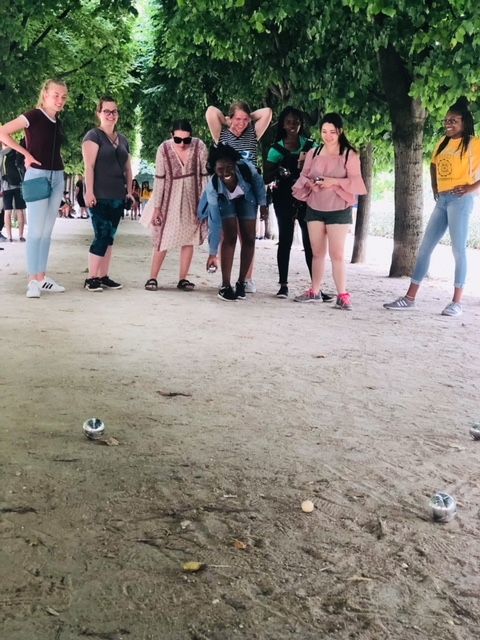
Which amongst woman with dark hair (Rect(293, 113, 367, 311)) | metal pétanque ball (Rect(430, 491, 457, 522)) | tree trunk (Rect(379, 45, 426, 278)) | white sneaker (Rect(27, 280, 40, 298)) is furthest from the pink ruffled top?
metal pétanque ball (Rect(430, 491, 457, 522))

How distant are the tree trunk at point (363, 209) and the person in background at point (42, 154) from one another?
918 centimetres

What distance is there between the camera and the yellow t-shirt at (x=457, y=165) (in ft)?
25.6

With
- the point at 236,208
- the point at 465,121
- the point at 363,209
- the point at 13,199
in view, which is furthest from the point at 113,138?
the point at 363,209

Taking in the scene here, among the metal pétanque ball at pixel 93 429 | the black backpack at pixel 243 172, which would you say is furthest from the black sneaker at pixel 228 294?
the metal pétanque ball at pixel 93 429

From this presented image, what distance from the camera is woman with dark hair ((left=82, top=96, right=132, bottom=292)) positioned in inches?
Result: 327

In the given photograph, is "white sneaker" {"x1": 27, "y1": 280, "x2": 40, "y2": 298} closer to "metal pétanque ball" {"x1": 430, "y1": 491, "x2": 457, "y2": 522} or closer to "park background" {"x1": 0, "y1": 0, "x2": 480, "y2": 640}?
"park background" {"x1": 0, "y1": 0, "x2": 480, "y2": 640}

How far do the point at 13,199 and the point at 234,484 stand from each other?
13308 mm

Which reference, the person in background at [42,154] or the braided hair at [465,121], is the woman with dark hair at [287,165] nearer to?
the braided hair at [465,121]

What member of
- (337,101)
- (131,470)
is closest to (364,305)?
(337,101)

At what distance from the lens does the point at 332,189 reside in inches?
316

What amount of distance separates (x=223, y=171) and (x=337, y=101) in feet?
16.1

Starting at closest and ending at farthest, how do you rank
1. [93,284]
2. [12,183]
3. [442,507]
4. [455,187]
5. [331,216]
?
[442,507]
[455,187]
[331,216]
[93,284]
[12,183]

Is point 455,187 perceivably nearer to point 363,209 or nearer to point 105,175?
point 105,175

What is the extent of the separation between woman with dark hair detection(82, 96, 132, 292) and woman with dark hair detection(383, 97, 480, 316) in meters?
3.42
